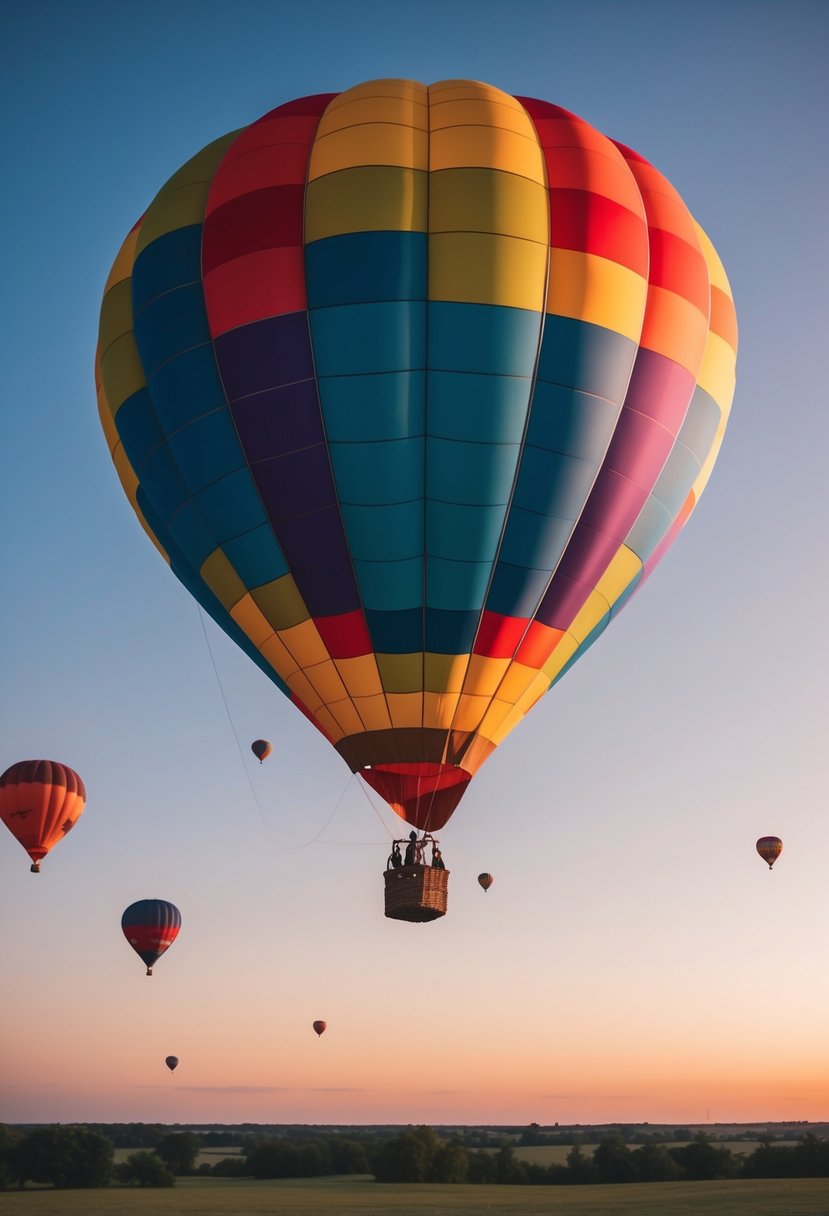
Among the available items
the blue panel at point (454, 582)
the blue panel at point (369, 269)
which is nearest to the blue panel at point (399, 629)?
the blue panel at point (454, 582)

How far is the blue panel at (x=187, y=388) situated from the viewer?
11.8 meters

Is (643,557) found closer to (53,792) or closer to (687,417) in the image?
(687,417)

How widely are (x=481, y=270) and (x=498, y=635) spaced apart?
3702mm

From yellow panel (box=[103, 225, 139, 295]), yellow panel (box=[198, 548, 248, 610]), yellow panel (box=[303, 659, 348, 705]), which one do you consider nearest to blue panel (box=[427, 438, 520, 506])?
yellow panel (box=[303, 659, 348, 705])

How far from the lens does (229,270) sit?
11.6 m

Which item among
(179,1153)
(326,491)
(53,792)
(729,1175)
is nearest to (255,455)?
(326,491)

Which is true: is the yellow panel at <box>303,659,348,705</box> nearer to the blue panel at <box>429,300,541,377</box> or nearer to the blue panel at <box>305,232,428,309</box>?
the blue panel at <box>429,300,541,377</box>

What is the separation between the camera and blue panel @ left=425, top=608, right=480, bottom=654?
11.7 meters

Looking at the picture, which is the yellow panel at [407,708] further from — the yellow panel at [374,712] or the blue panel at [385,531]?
the blue panel at [385,531]

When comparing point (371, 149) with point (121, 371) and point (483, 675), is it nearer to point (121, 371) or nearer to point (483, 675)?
point (121, 371)

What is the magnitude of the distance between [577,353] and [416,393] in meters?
1.72

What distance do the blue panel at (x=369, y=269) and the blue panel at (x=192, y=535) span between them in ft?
8.63

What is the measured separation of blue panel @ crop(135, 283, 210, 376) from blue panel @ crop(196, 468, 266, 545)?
1.50 metres

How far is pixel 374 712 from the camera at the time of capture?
11.8 m
